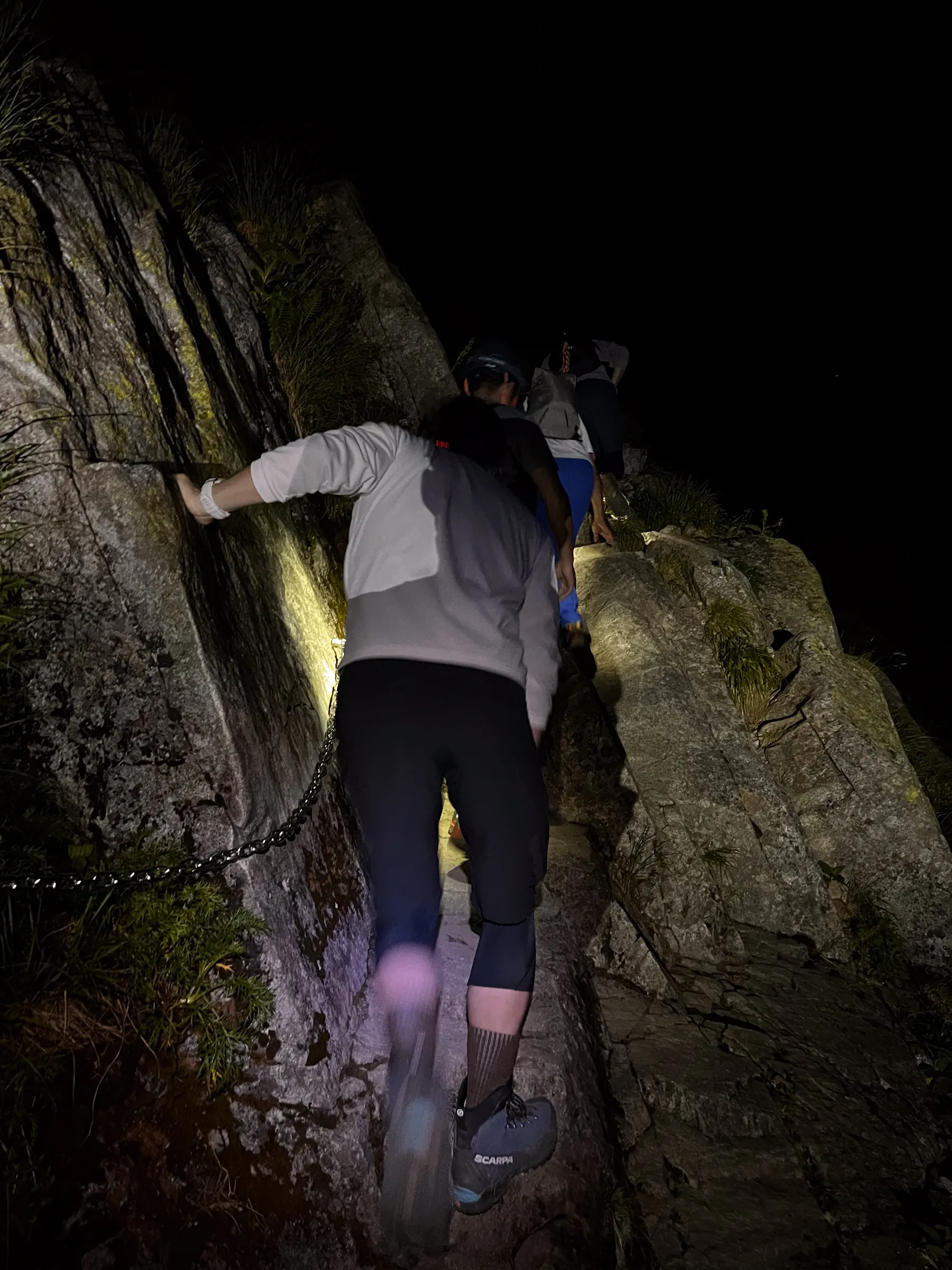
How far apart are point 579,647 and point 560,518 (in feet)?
4.77

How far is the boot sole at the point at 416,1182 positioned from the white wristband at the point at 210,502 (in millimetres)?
1802

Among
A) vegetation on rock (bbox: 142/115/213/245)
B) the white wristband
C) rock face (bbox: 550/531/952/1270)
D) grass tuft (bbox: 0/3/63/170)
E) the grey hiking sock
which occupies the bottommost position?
rock face (bbox: 550/531/952/1270)

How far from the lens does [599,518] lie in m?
6.10

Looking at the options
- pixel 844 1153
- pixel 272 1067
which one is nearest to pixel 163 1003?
pixel 272 1067

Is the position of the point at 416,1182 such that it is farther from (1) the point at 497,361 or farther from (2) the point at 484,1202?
(1) the point at 497,361

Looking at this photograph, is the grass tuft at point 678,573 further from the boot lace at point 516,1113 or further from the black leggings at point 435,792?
the boot lace at point 516,1113

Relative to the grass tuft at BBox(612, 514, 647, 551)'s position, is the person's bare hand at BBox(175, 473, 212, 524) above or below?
above

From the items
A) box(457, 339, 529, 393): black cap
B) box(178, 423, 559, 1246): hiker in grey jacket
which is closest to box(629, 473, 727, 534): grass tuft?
box(457, 339, 529, 393): black cap

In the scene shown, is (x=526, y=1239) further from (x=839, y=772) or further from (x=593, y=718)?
(x=839, y=772)

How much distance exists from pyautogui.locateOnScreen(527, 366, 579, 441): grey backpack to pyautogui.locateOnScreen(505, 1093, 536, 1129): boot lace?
157 inches

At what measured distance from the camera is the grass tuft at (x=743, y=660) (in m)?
5.64

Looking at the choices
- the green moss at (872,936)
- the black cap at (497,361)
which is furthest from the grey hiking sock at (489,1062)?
the green moss at (872,936)

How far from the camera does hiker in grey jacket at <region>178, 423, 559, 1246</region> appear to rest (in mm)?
1812

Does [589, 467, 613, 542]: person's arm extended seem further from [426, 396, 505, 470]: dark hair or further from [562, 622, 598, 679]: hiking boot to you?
[426, 396, 505, 470]: dark hair
